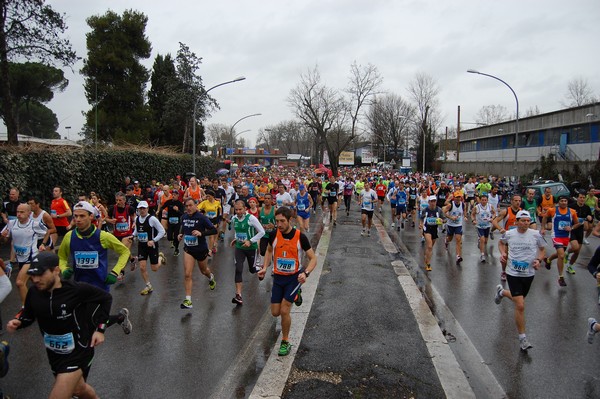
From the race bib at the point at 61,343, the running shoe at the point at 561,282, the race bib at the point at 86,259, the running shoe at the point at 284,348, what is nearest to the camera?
the race bib at the point at 61,343

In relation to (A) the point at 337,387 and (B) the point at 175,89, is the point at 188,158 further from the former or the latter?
(A) the point at 337,387

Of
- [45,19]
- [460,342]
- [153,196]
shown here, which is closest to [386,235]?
[153,196]

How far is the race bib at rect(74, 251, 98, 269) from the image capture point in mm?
4973

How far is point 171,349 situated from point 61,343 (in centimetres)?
213

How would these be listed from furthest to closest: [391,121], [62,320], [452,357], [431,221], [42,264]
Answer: [391,121]
[431,221]
[452,357]
[62,320]
[42,264]

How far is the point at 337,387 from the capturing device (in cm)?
444

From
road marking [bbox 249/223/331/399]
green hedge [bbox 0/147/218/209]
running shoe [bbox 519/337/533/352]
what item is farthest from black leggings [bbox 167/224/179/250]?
running shoe [bbox 519/337/533/352]

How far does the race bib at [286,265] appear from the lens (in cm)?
539

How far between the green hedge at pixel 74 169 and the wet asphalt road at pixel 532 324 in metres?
11.3

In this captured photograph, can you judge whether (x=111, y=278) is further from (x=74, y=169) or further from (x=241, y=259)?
(x=74, y=169)

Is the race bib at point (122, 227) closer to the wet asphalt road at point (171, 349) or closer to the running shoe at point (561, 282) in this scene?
the wet asphalt road at point (171, 349)

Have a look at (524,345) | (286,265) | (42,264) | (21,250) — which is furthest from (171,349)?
(524,345)

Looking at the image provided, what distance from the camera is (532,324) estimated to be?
639 cm

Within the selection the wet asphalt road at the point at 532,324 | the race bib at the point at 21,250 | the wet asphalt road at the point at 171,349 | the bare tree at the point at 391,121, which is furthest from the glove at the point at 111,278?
the bare tree at the point at 391,121
